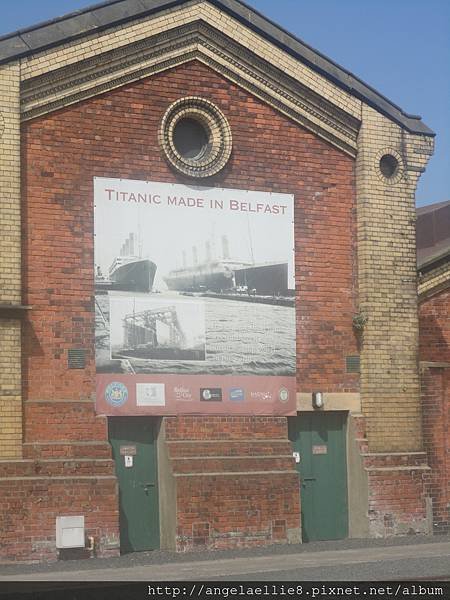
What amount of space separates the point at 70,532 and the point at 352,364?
6.05 m

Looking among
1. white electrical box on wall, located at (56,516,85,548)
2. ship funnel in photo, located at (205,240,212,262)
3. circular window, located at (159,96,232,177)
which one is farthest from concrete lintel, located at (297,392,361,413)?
white electrical box on wall, located at (56,516,85,548)

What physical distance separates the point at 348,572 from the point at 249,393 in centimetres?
586

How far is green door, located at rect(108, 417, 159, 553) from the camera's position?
20.8 metres

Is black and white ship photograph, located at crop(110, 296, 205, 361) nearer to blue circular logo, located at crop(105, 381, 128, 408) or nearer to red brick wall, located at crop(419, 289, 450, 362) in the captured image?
blue circular logo, located at crop(105, 381, 128, 408)

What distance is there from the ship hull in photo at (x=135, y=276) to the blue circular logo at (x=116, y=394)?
5.06ft

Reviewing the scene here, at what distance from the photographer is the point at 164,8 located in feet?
71.2

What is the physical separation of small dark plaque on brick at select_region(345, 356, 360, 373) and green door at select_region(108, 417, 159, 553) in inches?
148

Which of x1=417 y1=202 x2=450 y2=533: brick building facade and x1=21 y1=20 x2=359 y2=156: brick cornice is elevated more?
x1=21 y1=20 x2=359 y2=156: brick cornice

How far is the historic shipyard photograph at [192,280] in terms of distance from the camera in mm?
20891

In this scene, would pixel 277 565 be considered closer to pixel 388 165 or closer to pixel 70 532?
pixel 70 532

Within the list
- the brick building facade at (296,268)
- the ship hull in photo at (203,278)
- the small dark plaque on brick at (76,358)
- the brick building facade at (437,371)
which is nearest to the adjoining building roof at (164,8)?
the brick building facade at (296,268)

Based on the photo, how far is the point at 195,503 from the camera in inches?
818

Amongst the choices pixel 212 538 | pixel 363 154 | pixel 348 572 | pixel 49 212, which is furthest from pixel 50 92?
pixel 348 572

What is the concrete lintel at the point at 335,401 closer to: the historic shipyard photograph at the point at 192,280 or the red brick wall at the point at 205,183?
the red brick wall at the point at 205,183
